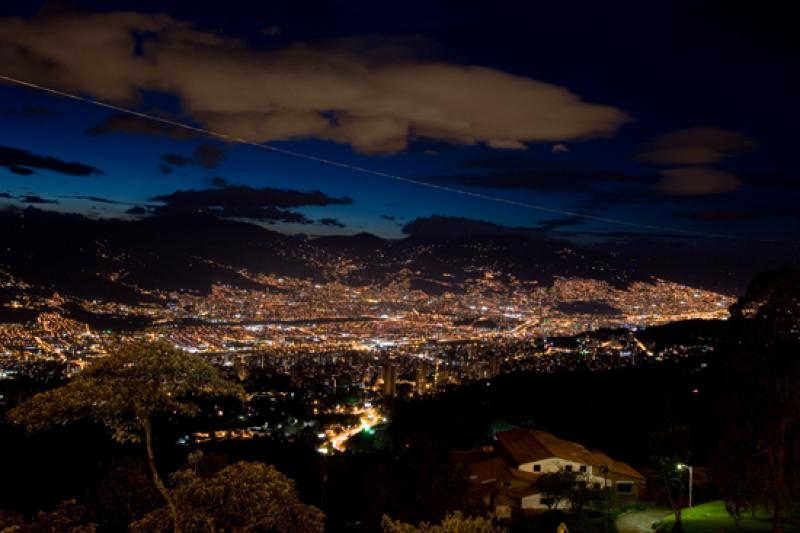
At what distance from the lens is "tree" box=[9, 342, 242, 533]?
581 cm

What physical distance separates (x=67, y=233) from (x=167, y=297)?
26833mm

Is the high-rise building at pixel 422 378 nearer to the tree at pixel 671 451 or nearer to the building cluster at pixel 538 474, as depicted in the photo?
the building cluster at pixel 538 474

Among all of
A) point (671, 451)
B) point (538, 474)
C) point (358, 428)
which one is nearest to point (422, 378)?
point (358, 428)

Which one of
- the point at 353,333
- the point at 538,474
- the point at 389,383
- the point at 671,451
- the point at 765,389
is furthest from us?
the point at 353,333

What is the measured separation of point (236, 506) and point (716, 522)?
43.1ft

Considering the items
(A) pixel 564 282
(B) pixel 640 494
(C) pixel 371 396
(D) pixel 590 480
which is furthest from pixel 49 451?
Result: (A) pixel 564 282

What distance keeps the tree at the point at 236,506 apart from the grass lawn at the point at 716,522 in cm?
1095

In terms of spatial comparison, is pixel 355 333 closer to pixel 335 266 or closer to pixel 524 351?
pixel 524 351

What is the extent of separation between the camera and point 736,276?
4075 inches

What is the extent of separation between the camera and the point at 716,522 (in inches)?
594

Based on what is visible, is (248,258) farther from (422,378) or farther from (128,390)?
(128,390)

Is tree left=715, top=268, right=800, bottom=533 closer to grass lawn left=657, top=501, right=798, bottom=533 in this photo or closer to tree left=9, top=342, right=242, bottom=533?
grass lawn left=657, top=501, right=798, bottom=533

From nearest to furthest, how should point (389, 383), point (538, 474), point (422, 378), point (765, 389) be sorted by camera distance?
point (765, 389) → point (538, 474) → point (389, 383) → point (422, 378)

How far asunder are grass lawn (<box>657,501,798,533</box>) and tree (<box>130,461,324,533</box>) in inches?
431
